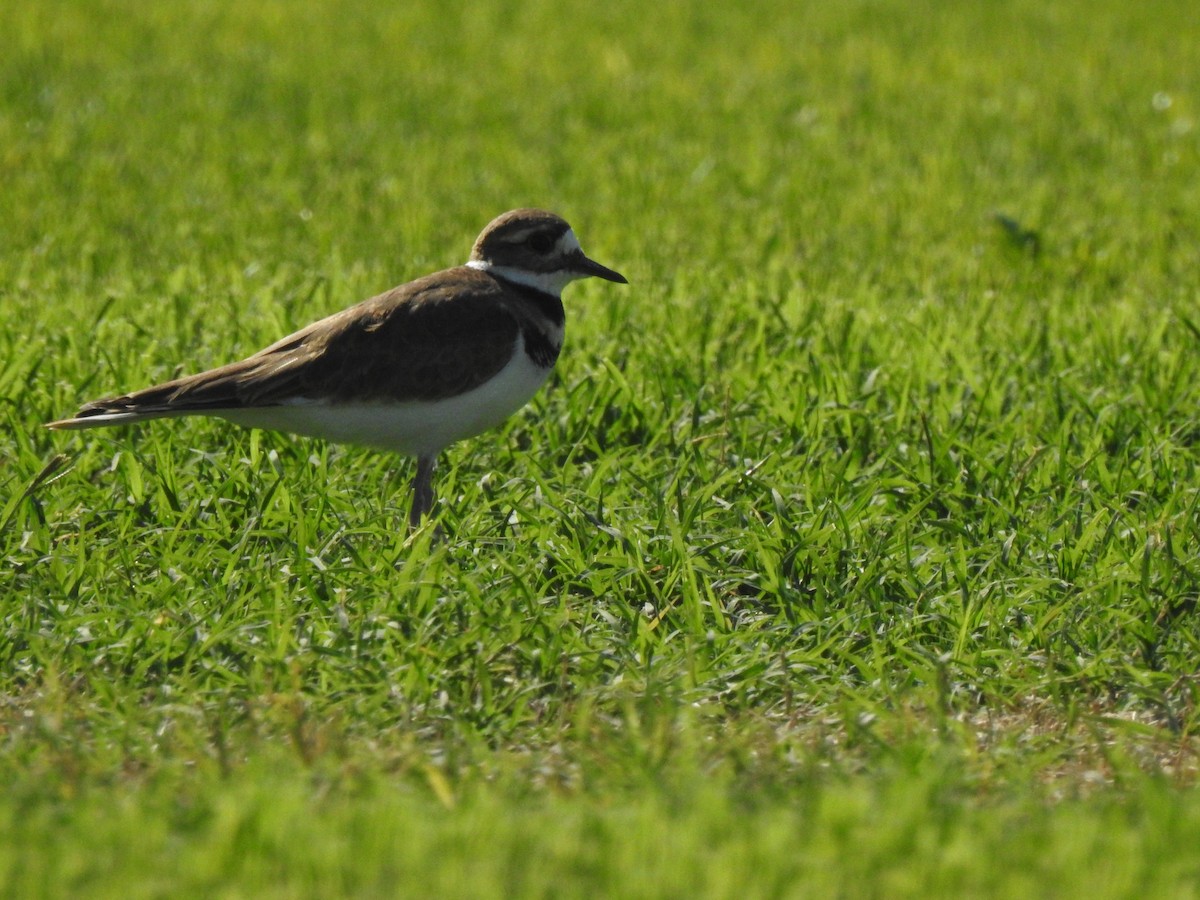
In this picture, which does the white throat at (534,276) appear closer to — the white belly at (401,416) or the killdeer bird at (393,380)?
the killdeer bird at (393,380)

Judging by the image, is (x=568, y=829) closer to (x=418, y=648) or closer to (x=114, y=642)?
(x=418, y=648)

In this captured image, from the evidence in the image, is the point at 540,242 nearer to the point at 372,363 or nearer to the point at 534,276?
the point at 534,276

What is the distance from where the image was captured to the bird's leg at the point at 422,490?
549cm

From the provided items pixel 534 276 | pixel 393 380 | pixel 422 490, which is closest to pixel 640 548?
pixel 422 490

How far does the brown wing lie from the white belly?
0.11 feet

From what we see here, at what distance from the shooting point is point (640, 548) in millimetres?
5215

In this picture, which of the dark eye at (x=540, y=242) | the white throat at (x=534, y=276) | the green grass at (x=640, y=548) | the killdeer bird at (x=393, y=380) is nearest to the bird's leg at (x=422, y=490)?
the killdeer bird at (x=393, y=380)

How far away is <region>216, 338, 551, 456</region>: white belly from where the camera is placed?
5.40 meters

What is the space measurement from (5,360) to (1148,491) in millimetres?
4385

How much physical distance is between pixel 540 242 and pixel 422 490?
3.41 ft

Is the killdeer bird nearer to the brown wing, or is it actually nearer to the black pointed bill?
the brown wing

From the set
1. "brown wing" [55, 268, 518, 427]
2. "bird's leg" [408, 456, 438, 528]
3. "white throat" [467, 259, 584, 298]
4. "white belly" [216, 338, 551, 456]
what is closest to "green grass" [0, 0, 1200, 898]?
"bird's leg" [408, 456, 438, 528]

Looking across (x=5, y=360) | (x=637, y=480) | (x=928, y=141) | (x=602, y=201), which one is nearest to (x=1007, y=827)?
(x=637, y=480)

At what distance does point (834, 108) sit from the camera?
12.1m
